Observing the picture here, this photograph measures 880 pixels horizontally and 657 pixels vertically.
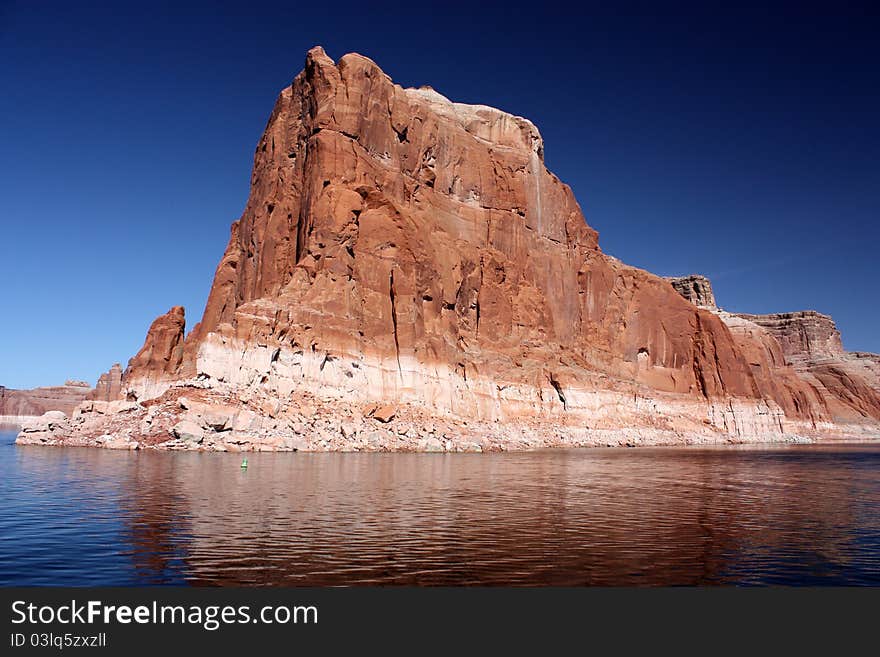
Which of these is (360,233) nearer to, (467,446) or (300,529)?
(467,446)

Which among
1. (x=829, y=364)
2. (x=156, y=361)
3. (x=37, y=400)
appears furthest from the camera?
(x=37, y=400)

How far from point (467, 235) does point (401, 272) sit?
60.7ft

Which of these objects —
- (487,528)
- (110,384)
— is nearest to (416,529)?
(487,528)

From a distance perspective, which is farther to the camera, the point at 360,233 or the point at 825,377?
the point at 825,377

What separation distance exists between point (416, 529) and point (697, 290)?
541 ft

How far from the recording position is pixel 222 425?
46.5 meters

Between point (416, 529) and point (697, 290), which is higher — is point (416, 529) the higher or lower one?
the lower one

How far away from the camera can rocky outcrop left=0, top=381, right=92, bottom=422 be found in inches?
6796

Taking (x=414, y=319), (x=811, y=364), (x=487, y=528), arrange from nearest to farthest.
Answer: (x=487, y=528), (x=414, y=319), (x=811, y=364)

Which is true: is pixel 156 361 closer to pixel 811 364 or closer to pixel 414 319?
pixel 414 319

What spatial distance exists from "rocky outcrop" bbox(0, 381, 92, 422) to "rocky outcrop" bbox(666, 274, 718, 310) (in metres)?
147

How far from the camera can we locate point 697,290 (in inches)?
6614

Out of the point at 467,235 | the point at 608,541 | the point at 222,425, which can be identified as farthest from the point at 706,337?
the point at 608,541

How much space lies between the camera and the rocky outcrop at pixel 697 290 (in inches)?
6555
